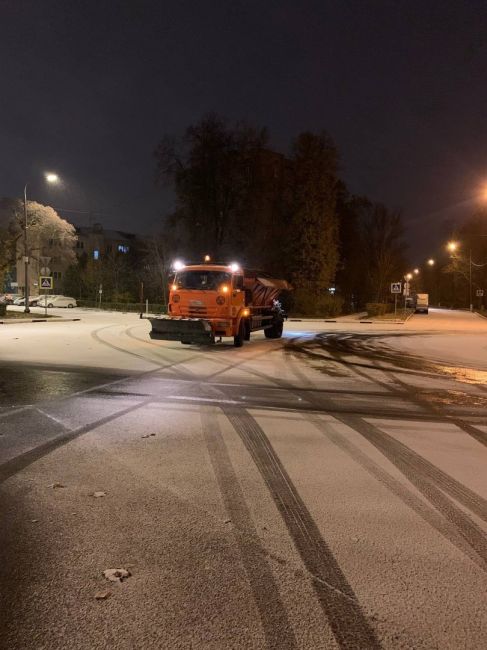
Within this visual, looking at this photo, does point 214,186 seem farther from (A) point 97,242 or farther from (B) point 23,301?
(A) point 97,242

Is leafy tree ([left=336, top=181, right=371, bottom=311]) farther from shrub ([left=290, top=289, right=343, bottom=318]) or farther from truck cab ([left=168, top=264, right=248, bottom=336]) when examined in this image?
truck cab ([left=168, top=264, right=248, bottom=336])

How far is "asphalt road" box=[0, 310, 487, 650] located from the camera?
3.08 m

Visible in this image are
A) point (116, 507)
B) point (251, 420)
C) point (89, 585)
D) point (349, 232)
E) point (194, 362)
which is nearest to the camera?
point (89, 585)

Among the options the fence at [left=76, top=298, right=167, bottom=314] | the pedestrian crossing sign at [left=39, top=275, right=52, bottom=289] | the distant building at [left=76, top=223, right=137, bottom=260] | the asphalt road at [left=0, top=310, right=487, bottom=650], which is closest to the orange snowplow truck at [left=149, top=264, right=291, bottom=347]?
the asphalt road at [left=0, top=310, right=487, bottom=650]

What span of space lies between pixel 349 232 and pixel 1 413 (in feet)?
174

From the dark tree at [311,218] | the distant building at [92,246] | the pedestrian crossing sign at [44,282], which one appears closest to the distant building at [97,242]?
the distant building at [92,246]

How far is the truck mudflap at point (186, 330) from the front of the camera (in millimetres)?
17016

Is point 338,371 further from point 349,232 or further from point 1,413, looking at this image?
point 349,232

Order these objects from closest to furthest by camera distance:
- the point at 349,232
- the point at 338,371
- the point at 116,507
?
the point at 116,507
the point at 338,371
the point at 349,232

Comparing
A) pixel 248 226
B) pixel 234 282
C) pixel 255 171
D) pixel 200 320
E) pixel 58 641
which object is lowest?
pixel 58 641

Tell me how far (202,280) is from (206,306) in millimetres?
972

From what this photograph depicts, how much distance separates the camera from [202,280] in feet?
60.0

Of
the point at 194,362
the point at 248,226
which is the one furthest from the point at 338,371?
the point at 248,226

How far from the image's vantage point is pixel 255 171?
48.0 m
